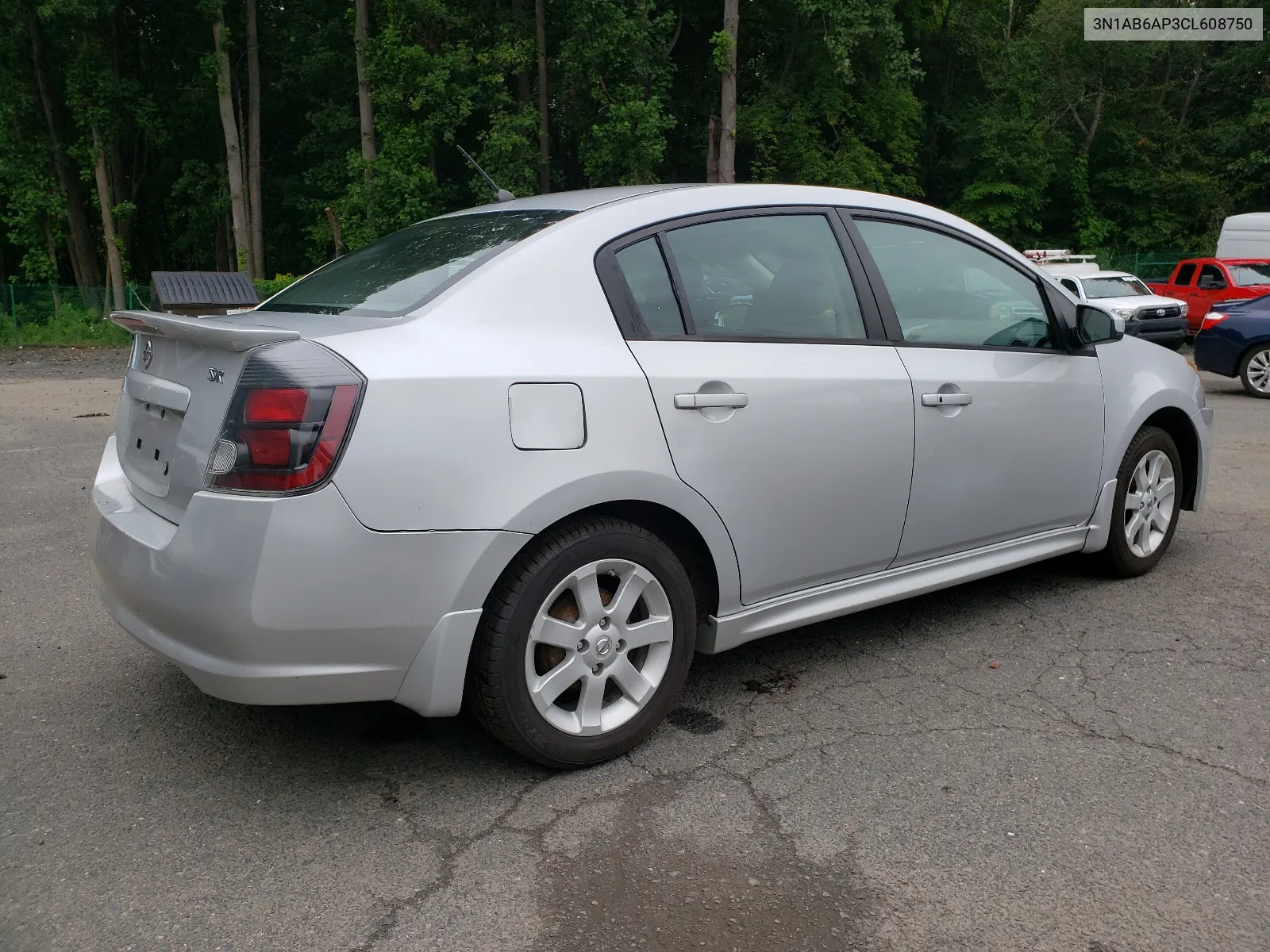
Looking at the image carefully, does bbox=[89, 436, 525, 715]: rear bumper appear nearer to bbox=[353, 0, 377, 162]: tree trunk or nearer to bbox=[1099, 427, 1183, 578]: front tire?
bbox=[1099, 427, 1183, 578]: front tire

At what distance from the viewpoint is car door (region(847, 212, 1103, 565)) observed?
3.84m

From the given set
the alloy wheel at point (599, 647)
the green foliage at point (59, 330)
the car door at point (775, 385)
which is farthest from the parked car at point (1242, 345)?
the green foliage at point (59, 330)

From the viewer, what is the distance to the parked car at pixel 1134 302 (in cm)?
1761

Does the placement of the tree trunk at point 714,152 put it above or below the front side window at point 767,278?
above

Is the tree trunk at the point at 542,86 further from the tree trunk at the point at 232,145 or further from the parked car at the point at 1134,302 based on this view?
the parked car at the point at 1134,302

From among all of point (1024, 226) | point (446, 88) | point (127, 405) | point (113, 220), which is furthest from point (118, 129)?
point (127, 405)

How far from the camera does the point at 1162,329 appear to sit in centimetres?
1798

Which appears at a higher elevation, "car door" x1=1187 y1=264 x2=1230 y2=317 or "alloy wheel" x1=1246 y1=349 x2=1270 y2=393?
"car door" x1=1187 y1=264 x2=1230 y2=317

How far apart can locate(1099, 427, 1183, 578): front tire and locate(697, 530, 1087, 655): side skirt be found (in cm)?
33

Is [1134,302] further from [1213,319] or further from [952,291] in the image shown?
[952,291]

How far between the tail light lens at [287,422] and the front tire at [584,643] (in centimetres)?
59

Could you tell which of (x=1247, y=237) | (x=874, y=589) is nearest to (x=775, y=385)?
(x=874, y=589)

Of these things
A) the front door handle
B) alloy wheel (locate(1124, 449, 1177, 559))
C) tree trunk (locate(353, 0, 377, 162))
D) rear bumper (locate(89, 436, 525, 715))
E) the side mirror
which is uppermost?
tree trunk (locate(353, 0, 377, 162))

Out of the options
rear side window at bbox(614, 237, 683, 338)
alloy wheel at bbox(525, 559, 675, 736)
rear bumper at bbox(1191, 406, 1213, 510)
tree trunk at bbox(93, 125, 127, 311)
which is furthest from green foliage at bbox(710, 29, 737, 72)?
alloy wheel at bbox(525, 559, 675, 736)
